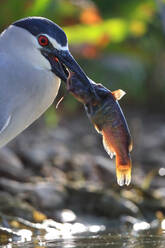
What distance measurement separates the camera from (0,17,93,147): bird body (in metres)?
5.70

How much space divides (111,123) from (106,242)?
40.5 inches

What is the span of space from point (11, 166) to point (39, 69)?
98.7 inches

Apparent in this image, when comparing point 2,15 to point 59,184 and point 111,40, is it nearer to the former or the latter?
point 111,40

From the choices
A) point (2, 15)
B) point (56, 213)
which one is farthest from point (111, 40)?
point (56, 213)

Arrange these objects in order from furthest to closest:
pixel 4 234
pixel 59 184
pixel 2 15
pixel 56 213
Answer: pixel 2 15 → pixel 59 184 → pixel 56 213 → pixel 4 234

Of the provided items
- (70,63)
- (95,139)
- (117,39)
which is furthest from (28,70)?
(117,39)

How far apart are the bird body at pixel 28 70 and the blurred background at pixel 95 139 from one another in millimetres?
216

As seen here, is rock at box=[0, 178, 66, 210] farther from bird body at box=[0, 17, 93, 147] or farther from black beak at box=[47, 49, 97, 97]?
black beak at box=[47, 49, 97, 97]

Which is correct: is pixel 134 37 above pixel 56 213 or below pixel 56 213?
above

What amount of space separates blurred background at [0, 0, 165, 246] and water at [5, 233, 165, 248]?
1.53 feet

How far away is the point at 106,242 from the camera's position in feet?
19.1

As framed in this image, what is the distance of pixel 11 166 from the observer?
8164mm

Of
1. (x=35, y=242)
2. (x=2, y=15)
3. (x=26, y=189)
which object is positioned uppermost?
(x=2, y=15)

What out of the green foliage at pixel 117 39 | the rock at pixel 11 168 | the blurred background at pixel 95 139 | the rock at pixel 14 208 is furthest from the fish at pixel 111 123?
the green foliage at pixel 117 39
